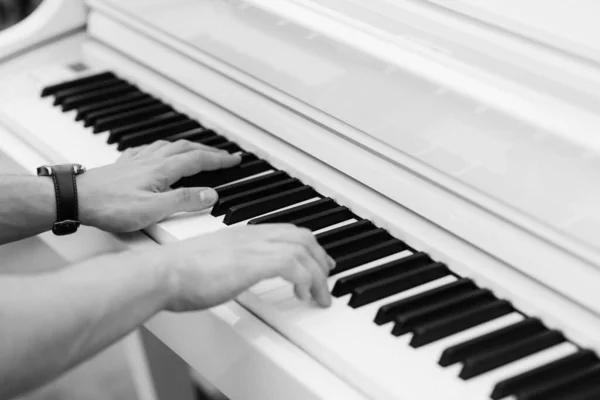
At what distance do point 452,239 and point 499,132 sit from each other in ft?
0.60

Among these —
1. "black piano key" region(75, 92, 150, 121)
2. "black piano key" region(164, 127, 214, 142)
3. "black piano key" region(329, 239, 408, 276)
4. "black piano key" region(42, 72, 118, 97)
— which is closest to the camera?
"black piano key" region(329, 239, 408, 276)

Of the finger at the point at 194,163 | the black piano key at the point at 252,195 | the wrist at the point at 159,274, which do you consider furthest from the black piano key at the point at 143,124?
the wrist at the point at 159,274

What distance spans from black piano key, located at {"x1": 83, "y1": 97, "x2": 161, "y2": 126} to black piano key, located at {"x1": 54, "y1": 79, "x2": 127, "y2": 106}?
0.31 feet

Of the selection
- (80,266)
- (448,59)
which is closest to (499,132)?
(448,59)

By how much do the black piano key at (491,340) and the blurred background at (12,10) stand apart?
3088 mm

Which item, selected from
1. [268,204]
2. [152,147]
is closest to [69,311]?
[268,204]

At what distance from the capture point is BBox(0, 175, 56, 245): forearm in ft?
4.31

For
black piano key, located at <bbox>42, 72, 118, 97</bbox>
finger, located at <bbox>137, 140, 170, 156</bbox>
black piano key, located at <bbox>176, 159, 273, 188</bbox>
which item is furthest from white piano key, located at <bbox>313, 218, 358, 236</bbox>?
black piano key, located at <bbox>42, 72, 118, 97</bbox>

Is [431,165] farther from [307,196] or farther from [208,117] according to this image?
[208,117]

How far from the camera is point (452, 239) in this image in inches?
44.2

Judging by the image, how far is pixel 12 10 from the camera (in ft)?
11.8

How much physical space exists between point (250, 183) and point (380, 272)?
310 mm

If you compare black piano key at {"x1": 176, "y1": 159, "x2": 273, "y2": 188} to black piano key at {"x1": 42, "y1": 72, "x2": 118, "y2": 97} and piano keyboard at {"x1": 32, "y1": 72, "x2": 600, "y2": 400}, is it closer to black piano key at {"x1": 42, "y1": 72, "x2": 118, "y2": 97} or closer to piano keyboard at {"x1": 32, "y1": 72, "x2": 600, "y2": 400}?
piano keyboard at {"x1": 32, "y1": 72, "x2": 600, "y2": 400}

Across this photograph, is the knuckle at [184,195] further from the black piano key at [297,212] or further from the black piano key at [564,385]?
the black piano key at [564,385]
